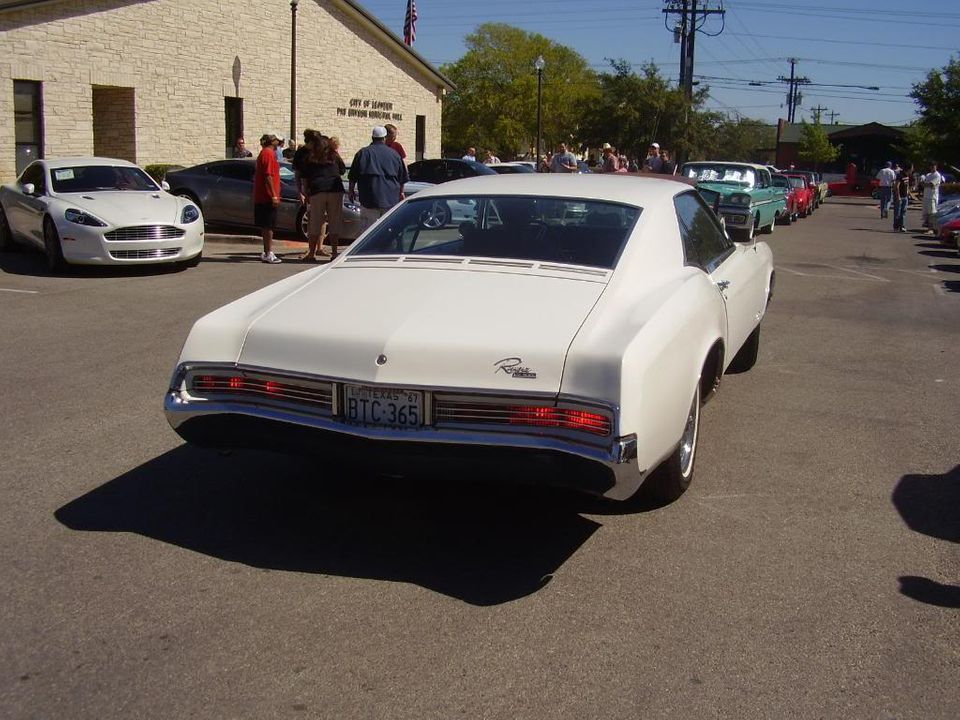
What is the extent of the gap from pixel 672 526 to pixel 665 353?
0.87m

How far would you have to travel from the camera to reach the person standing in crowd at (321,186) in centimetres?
1312

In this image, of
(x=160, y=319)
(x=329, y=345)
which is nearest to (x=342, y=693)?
(x=329, y=345)

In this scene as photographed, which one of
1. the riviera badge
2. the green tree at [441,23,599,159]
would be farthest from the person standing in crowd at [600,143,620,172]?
the green tree at [441,23,599,159]

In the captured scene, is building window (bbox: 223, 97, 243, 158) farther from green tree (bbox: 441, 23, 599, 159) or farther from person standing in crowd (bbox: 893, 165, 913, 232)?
green tree (bbox: 441, 23, 599, 159)

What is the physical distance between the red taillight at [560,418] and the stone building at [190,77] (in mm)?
20179

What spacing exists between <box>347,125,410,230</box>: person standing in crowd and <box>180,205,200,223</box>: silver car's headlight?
1.98 meters

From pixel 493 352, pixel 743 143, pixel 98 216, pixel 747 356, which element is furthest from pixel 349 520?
pixel 743 143

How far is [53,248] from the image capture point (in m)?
12.3

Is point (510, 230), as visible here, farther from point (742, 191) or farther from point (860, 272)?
point (742, 191)

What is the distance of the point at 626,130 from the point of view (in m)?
46.8

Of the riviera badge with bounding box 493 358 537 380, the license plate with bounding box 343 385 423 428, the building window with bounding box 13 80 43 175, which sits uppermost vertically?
the building window with bounding box 13 80 43 175

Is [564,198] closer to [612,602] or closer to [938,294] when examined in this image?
[612,602]

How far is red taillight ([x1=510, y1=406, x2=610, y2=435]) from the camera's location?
371 centimetres

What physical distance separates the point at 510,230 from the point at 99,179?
982 cm
